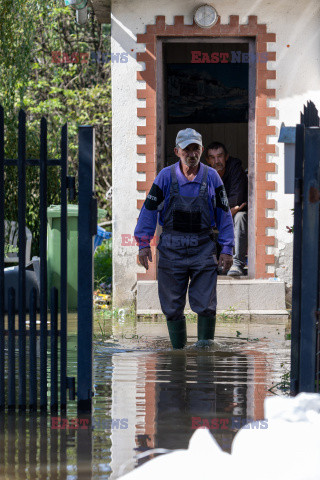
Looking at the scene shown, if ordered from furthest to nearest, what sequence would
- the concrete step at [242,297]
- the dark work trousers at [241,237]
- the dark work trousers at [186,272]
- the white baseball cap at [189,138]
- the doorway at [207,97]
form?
the doorway at [207,97]
the dark work trousers at [241,237]
the concrete step at [242,297]
the dark work trousers at [186,272]
the white baseball cap at [189,138]

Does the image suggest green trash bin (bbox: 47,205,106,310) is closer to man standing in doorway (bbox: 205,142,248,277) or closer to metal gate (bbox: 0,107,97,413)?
man standing in doorway (bbox: 205,142,248,277)

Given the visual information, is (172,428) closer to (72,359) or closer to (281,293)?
(72,359)

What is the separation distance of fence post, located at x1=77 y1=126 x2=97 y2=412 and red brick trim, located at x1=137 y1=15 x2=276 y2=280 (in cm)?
647

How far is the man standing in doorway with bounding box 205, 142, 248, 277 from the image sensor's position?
508 inches

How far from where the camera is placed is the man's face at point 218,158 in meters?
13.0

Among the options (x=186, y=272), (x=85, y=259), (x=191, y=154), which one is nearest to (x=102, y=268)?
(x=186, y=272)

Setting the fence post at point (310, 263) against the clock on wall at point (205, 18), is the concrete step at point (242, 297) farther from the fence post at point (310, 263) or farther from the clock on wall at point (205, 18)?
the fence post at point (310, 263)

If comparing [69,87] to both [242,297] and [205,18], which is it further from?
[242,297]

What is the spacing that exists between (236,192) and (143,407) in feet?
23.4

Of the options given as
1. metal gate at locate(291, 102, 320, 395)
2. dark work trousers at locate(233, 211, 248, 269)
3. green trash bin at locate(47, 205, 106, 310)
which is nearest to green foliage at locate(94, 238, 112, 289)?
green trash bin at locate(47, 205, 106, 310)

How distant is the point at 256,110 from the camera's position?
40.4 feet

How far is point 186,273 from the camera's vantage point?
8.56 meters

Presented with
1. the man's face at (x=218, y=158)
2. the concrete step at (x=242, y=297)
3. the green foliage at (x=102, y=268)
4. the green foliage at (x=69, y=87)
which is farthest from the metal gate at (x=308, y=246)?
the green foliage at (x=69, y=87)

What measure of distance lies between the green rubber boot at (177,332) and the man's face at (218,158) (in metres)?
4.73
